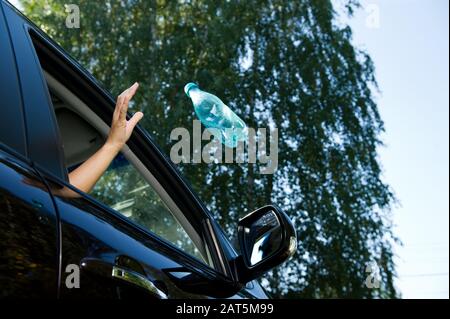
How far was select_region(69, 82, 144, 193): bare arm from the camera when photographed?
6.05 feet

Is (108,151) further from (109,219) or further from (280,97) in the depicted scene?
(280,97)

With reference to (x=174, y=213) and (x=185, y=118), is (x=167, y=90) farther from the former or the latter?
(x=174, y=213)

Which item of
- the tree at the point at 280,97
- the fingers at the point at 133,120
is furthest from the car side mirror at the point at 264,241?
the tree at the point at 280,97

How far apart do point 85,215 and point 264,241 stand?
0.70 meters

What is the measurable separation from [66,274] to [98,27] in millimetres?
17516

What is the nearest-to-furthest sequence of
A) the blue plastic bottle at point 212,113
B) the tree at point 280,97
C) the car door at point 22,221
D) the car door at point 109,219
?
1. the car door at point 22,221
2. the car door at point 109,219
3. the blue plastic bottle at point 212,113
4. the tree at point 280,97

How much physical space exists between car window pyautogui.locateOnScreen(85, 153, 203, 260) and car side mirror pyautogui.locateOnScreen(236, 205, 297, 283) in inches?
7.1

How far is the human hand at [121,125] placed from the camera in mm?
1919

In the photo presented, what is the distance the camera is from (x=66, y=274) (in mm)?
1305

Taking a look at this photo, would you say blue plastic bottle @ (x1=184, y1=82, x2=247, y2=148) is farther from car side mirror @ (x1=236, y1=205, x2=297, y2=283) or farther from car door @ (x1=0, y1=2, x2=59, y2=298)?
car door @ (x1=0, y1=2, x2=59, y2=298)

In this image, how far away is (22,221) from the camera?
1.22m

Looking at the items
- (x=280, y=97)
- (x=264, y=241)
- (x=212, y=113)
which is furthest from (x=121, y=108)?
(x=280, y=97)

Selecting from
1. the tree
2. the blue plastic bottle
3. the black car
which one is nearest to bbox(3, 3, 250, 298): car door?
the black car

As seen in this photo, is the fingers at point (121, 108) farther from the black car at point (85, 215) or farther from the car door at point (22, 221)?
the car door at point (22, 221)
